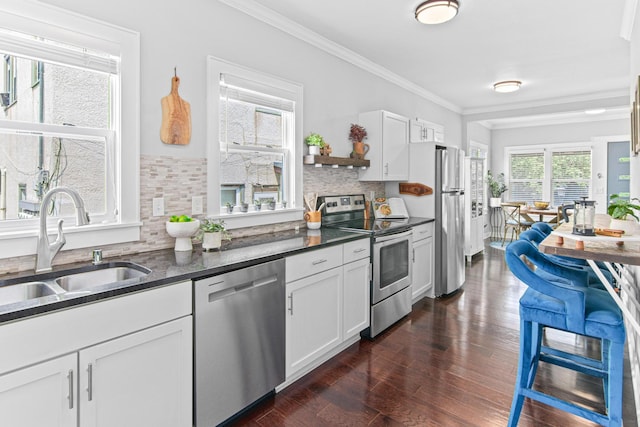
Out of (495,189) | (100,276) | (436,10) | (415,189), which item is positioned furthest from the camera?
(495,189)

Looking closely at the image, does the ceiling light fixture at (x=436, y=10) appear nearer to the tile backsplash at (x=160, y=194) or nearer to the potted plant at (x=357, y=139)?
the potted plant at (x=357, y=139)

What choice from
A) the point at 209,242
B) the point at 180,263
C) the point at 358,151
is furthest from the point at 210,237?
the point at 358,151

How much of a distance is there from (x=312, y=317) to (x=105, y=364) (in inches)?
51.8

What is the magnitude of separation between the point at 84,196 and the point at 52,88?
58 cm

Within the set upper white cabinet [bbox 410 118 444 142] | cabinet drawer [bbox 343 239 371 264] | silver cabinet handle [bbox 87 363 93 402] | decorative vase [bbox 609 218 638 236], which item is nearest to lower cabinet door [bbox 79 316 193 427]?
silver cabinet handle [bbox 87 363 93 402]

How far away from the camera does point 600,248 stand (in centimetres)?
145

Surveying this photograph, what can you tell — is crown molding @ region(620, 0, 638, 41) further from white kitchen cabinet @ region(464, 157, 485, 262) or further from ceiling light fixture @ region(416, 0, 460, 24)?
white kitchen cabinet @ region(464, 157, 485, 262)

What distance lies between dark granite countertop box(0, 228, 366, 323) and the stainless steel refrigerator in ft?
5.44

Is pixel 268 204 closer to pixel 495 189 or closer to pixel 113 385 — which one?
pixel 113 385

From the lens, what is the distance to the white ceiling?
9.43 feet

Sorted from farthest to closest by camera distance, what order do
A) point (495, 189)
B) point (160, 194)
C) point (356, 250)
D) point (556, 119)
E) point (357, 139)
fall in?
point (495, 189) < point (556, 119) < point (357, 139) < point (356, 250) < point (160, 194)

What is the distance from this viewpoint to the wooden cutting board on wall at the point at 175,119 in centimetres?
225

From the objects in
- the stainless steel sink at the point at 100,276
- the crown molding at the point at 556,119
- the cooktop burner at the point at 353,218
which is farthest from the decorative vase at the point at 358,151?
the crown molding at the point at 556,119

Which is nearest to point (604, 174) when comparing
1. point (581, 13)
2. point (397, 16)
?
point (581, 13)
